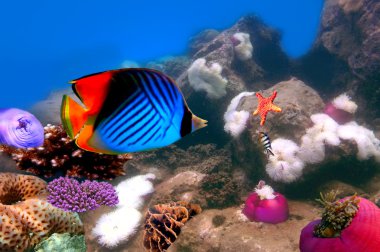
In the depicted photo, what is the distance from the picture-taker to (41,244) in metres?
2.91

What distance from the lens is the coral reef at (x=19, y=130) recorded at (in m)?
3.12

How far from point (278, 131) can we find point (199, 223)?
301 cm

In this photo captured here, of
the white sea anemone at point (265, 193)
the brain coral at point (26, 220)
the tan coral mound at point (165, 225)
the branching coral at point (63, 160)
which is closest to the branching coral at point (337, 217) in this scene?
the white sea anemone at point (265, 193)

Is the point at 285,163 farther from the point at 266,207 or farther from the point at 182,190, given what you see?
the point at 182,190

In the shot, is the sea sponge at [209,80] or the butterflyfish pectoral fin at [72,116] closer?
the butterflyfish pectoral fin at [72,116]

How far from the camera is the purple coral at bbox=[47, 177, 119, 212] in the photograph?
12.4 ft

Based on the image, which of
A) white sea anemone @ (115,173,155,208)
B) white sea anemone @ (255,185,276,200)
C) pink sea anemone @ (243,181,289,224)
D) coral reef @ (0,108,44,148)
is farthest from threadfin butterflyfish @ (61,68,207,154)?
white sea anemone @ (115,173,155,208)

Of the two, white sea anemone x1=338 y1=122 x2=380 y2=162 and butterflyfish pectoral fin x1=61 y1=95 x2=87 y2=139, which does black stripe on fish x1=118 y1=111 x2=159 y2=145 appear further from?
white sea anemone x1=338 y1=122 x2=380 y2=162

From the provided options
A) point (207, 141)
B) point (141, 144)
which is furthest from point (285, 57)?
point (141, 144)

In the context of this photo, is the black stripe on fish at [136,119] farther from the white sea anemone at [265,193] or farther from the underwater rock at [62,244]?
the white sea anemone at [265,193]

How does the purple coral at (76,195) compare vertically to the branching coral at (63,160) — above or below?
below

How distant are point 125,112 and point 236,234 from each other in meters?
4.42

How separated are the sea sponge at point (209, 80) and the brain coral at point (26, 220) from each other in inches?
270

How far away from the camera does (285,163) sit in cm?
625
